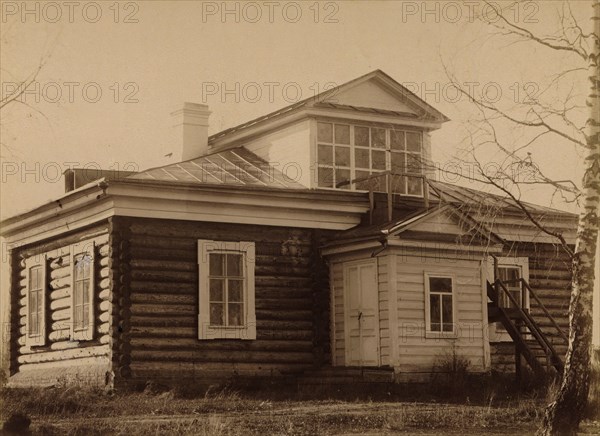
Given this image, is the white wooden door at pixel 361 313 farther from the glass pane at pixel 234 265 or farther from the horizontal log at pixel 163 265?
the horizontal log at pixel 163 265

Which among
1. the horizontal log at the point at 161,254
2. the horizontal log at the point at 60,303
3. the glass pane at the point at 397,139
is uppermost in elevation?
the glass pane at the point at 397,139

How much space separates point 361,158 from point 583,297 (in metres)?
10.8

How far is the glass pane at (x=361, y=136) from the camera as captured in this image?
79.8ft

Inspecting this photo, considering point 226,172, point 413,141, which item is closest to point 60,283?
→ point 226,172

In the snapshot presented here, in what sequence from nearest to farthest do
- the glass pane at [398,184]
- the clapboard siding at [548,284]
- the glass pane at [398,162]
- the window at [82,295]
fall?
the window at [82,295]
the glass pane at [398,162]
the glass pane at [398,184]
the clapboard siding at [548,284]

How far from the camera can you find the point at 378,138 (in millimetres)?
24625

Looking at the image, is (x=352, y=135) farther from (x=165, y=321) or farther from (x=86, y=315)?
(x=86, y=315)

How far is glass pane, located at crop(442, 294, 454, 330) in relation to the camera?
71.2 feet

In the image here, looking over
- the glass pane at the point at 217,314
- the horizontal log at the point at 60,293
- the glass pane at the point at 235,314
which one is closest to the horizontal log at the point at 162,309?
the glass pane at the point at 217,314

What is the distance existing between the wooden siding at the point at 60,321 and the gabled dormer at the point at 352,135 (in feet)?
16.7

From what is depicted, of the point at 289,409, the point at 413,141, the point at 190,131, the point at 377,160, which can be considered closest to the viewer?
the point at 289,409

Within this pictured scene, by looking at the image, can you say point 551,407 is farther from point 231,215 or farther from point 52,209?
point 52,209

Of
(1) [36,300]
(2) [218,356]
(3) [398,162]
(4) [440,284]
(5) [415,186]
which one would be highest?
(3) [398,162]

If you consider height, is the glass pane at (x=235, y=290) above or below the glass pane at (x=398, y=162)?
below
